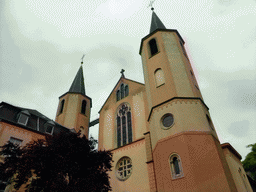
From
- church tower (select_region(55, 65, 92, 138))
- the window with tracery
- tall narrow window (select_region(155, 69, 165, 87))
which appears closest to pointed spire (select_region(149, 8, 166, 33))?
tall narrow window (select_region(155, 69, 165, 87))

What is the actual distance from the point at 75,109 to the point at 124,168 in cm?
1222

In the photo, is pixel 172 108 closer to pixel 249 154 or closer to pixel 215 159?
pixel 215 159

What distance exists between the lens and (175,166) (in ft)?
40.9

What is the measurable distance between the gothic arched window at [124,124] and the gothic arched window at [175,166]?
249 inches

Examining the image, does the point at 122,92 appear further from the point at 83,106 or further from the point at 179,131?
the point at 179,131

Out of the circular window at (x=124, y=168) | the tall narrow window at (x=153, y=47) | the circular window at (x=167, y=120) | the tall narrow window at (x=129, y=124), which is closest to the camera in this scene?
the circular window at (x=167, y=120)

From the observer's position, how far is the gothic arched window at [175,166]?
11.9 m

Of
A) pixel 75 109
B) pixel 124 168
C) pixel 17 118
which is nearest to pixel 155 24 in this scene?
pixel 75 109

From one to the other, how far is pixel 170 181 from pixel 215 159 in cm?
286

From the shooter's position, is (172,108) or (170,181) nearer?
(170,181)

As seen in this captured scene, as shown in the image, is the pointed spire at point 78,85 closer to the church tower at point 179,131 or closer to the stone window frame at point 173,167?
the church tower at point 179,131

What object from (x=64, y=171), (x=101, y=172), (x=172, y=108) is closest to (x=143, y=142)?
(x=172, y=108)

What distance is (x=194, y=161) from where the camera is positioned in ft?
38.2

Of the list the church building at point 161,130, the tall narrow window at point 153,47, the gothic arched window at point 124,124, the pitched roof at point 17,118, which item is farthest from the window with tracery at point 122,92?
the pitched roof at point 17,118
